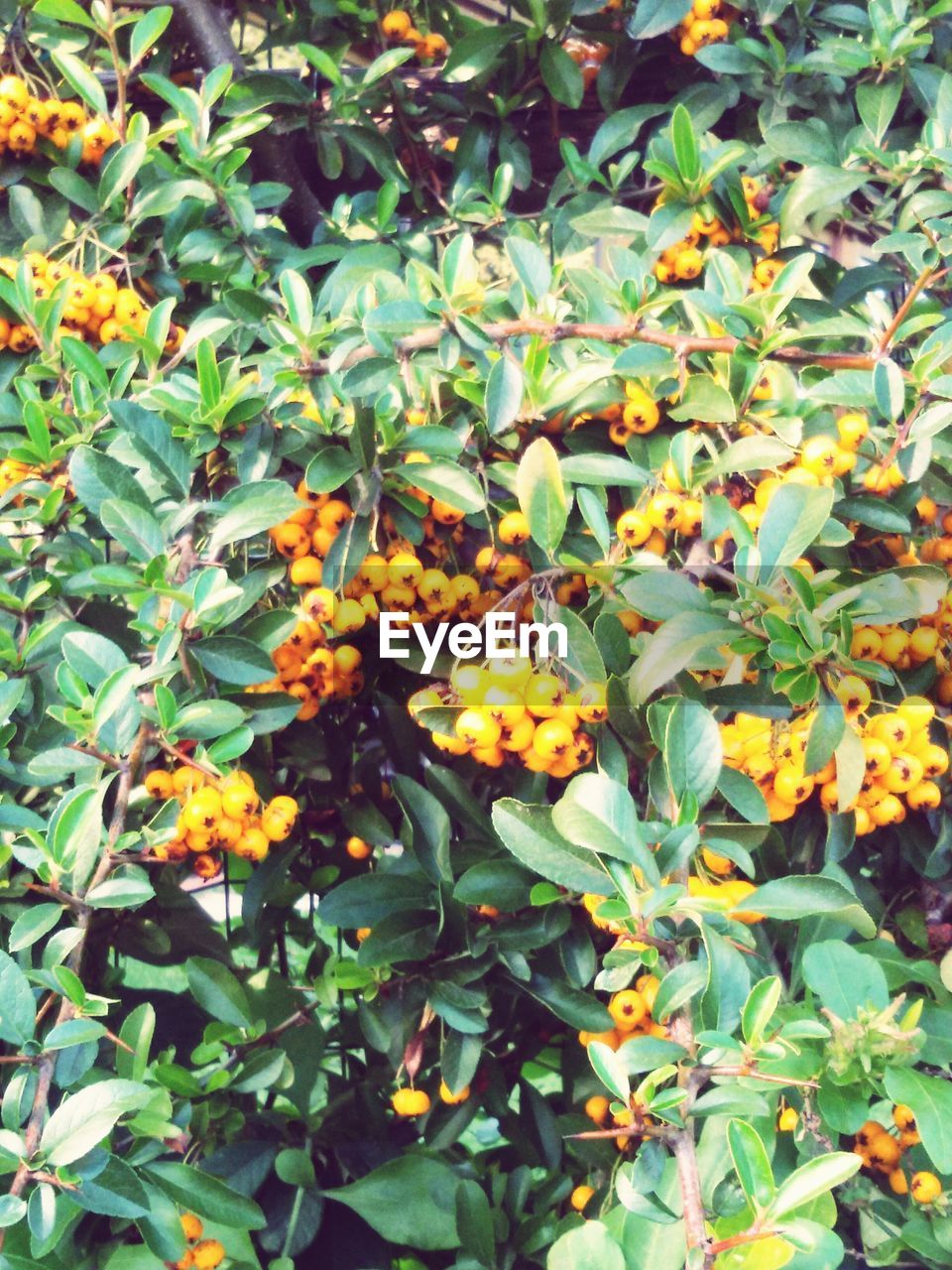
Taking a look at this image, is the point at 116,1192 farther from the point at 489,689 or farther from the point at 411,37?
the point at 411,37

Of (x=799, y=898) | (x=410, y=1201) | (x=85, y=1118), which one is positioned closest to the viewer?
(x=85, y=1118)

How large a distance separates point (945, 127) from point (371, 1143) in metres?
1.56

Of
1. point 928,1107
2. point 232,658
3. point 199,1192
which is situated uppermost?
point 232,658

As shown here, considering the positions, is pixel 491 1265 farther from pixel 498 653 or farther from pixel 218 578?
pixel 218 578

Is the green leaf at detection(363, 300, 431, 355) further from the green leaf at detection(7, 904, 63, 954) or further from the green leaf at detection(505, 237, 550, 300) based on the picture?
the green leaf at detection(7, 904, 63, 954)

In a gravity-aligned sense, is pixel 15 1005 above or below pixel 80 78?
below

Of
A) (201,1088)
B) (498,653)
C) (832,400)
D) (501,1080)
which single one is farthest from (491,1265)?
(832,400)

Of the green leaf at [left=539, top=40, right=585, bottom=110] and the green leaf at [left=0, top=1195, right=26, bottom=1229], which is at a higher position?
the green leaf at [left=539, top=40, right=585, bottom=110]

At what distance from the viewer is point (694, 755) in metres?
1.07

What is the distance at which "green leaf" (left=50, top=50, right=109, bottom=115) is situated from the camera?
5.53 feet

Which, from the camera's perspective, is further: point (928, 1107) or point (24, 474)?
point (24, 474)

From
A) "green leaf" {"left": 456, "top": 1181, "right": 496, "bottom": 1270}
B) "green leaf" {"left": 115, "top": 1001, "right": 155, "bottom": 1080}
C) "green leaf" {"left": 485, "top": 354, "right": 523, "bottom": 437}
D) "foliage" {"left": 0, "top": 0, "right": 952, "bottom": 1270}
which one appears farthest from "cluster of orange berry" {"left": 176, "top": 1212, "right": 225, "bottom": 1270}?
"green leaf" {"left": 485, "top": 354, "right": 523, "bottom": 437}

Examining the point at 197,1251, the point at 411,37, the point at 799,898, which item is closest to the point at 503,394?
the point at 799,898

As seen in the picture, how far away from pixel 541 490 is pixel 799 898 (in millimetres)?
436
